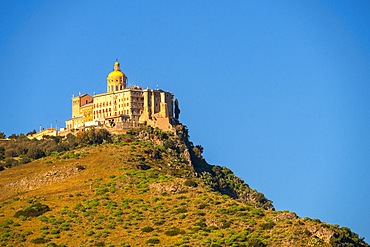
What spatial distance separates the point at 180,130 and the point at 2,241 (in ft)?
168

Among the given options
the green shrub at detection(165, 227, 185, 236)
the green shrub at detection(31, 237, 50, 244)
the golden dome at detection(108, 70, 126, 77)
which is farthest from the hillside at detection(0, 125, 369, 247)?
the golden dome at detection(108, 70, 126, 77)

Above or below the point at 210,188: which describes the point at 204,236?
below

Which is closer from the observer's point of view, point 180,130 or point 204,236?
point 204,236

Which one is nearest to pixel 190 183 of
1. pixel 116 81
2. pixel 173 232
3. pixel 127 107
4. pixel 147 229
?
pixel 147 229

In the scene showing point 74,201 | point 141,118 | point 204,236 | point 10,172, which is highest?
point 141,118

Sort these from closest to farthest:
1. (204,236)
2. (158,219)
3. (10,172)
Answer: (204,236), (158,219), (10,172)

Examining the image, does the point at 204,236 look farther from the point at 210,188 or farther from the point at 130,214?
the point at 210,188

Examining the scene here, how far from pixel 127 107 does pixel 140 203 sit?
118 ft

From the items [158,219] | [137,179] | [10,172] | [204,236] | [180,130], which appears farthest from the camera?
[180,130]

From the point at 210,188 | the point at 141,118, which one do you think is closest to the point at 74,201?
the point at 210,188

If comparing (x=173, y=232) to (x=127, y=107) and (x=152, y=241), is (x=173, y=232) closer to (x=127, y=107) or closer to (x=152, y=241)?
(x=152, y=241)

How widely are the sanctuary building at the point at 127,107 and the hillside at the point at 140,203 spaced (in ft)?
10.8

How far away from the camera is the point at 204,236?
12538 centimetres

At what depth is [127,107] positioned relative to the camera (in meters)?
173
